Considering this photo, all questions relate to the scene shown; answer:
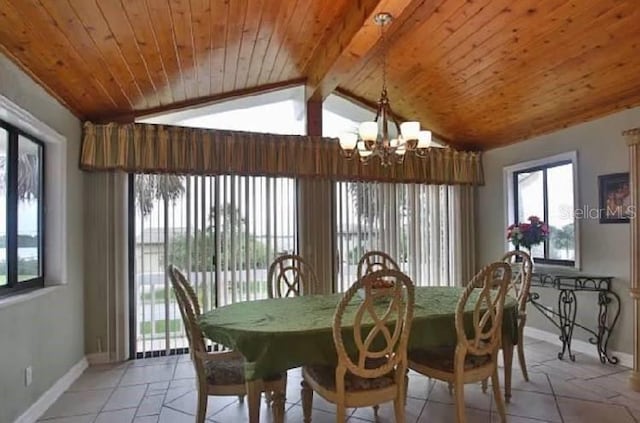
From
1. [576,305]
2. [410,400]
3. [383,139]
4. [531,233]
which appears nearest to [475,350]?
[410,400]

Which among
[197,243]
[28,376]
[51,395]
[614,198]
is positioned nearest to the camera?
[28,376]

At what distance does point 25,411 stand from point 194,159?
2.47m

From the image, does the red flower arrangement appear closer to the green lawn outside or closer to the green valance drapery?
the green valance drapery

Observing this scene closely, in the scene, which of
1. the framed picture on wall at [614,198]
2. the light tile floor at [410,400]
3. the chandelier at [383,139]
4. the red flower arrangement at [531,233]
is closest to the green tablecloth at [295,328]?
the light tile floor at [410,400]

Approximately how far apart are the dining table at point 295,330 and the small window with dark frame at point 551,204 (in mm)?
1936

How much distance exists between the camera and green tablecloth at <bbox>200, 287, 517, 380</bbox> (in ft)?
7.54

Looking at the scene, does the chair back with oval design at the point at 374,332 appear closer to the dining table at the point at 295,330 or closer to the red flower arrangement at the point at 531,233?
the dining table at the point at 295,330

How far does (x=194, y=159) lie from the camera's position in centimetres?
432

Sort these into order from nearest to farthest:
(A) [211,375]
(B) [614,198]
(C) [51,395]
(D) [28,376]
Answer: (A) [211,375] → (D) [28,376] → (C) [51,395] → (B) [614,198]

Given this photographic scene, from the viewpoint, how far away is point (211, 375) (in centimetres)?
255

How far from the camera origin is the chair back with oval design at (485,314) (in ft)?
8.25

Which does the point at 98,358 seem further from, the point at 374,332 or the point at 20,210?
the point at 374,332

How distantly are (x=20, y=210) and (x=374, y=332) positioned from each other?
8.51ft

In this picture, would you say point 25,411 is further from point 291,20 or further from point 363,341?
point 291,20
